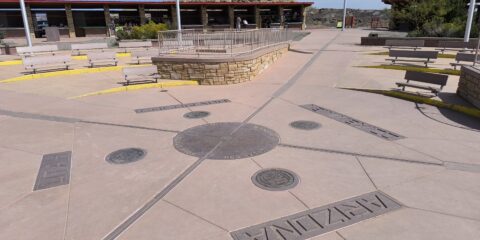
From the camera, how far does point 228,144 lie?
20.5 feet

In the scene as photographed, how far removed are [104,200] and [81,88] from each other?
26.2 ft

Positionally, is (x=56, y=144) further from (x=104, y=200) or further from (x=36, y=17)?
(x=36, y=17)

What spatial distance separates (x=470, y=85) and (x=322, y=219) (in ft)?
23.9

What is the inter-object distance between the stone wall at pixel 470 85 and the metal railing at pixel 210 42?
7222 millimetres

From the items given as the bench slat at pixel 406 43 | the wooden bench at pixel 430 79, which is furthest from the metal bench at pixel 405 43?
the wooden bench at pixel 430 79

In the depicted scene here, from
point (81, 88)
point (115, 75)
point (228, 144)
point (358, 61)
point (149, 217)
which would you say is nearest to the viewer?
point (149, 217)

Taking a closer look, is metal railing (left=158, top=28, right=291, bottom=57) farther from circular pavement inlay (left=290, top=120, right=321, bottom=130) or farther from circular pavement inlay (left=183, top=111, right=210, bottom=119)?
circular pavement inlay (left=290, top=120, right=321, bottom=130)

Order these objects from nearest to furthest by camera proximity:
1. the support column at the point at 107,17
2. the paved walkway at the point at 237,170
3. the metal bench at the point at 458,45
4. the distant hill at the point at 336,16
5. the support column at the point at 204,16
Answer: the paved walkway at the point at 237,170 < the metal bench at the point at 458,45 < the support column at the point at 107,17 < the support column at the point at 204,16 < the distant hill at the point at 336,16

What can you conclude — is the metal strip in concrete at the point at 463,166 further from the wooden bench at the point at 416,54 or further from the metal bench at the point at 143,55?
the metal bench at the point at 143,55

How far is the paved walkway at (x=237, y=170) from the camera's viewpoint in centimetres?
385

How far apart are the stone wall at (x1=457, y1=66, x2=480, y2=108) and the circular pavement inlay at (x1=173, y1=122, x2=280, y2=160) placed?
5.51 meters

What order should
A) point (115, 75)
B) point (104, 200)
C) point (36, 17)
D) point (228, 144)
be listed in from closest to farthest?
1. point (104, 200)
2. point (228, 144)
3. point (115, 75)
4. point (36, 17)

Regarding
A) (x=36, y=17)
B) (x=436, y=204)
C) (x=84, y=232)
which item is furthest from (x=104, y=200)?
(x=36, y=17)

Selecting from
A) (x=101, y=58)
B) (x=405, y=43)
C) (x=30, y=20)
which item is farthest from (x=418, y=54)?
(x=30, y=20)
